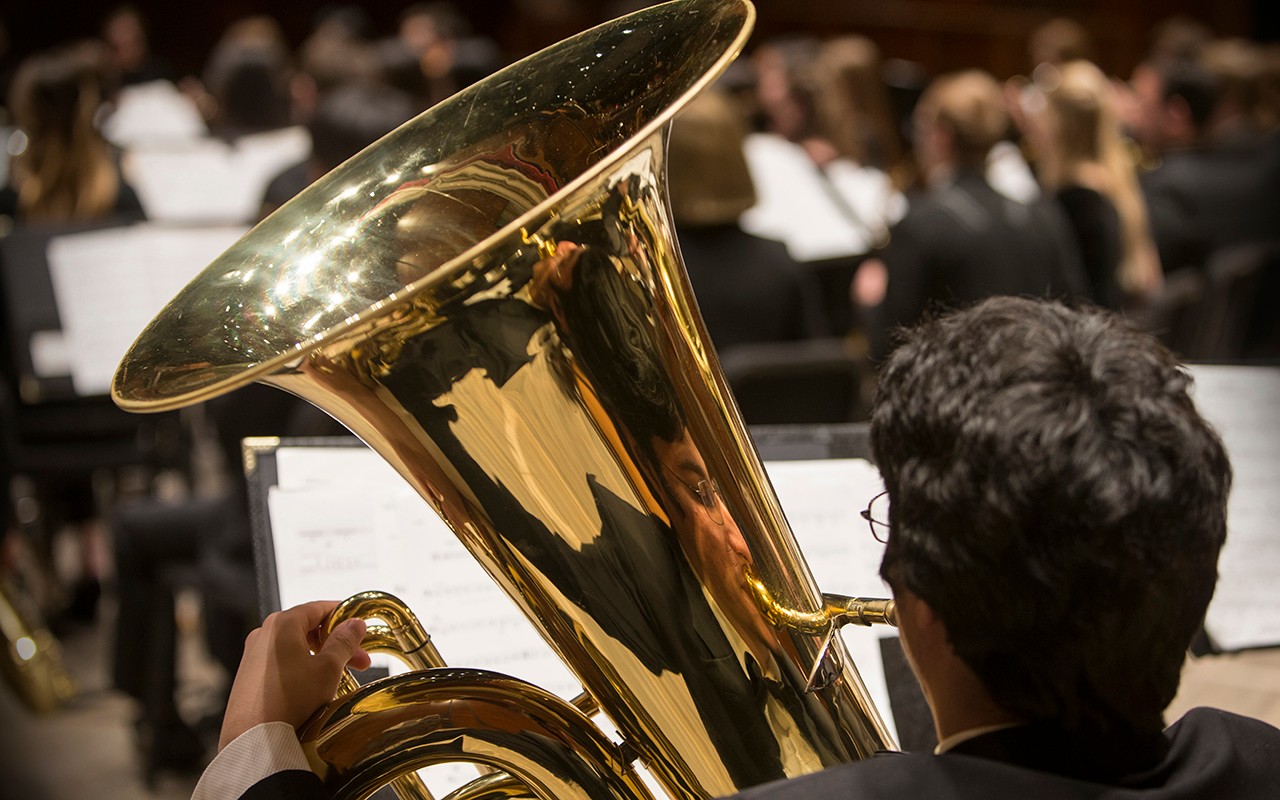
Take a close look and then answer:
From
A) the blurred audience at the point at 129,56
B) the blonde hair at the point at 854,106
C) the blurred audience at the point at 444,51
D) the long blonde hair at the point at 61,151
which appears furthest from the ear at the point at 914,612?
the blurred audience at the point at 129,56

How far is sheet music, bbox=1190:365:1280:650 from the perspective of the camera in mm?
1739

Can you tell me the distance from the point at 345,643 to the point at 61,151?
3352 mm

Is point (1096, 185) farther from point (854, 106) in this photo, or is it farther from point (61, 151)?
point (61, 151)

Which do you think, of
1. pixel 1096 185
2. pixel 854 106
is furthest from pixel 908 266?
pixel 854 106

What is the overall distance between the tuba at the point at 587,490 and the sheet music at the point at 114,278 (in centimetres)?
223

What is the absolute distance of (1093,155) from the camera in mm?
4484

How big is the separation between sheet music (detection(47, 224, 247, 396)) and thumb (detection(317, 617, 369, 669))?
7.64 feet

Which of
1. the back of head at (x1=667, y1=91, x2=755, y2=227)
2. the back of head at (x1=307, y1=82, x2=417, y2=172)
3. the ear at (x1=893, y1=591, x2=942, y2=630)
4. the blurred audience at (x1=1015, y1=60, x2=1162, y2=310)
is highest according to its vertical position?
the back of head at (x1=307, y1=82, x2=417, y2=172)

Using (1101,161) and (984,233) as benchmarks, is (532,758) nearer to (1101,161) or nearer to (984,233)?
(984,233)

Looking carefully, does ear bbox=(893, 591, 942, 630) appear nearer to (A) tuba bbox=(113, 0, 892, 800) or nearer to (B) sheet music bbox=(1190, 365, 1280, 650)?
(A) tuba bbox=(113, 0, 892, 800)

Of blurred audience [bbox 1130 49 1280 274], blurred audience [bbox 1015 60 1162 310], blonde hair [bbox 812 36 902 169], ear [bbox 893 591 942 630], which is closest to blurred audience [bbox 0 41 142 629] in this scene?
blonde hair [bbox 812 36 902 169]

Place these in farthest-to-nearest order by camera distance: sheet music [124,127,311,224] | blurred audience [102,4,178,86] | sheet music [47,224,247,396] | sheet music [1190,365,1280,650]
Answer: blurred audience [102,4,178,86] → sheet music [124,127,311,224] → sheet music [47,224,247,396] → sheet music [1190,365,1280,650]

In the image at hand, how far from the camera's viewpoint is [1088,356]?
82 centimetres

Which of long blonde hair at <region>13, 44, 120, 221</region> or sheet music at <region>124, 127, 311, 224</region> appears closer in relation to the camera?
long blonde hair at <region>13, 44, 120, 221</region>
